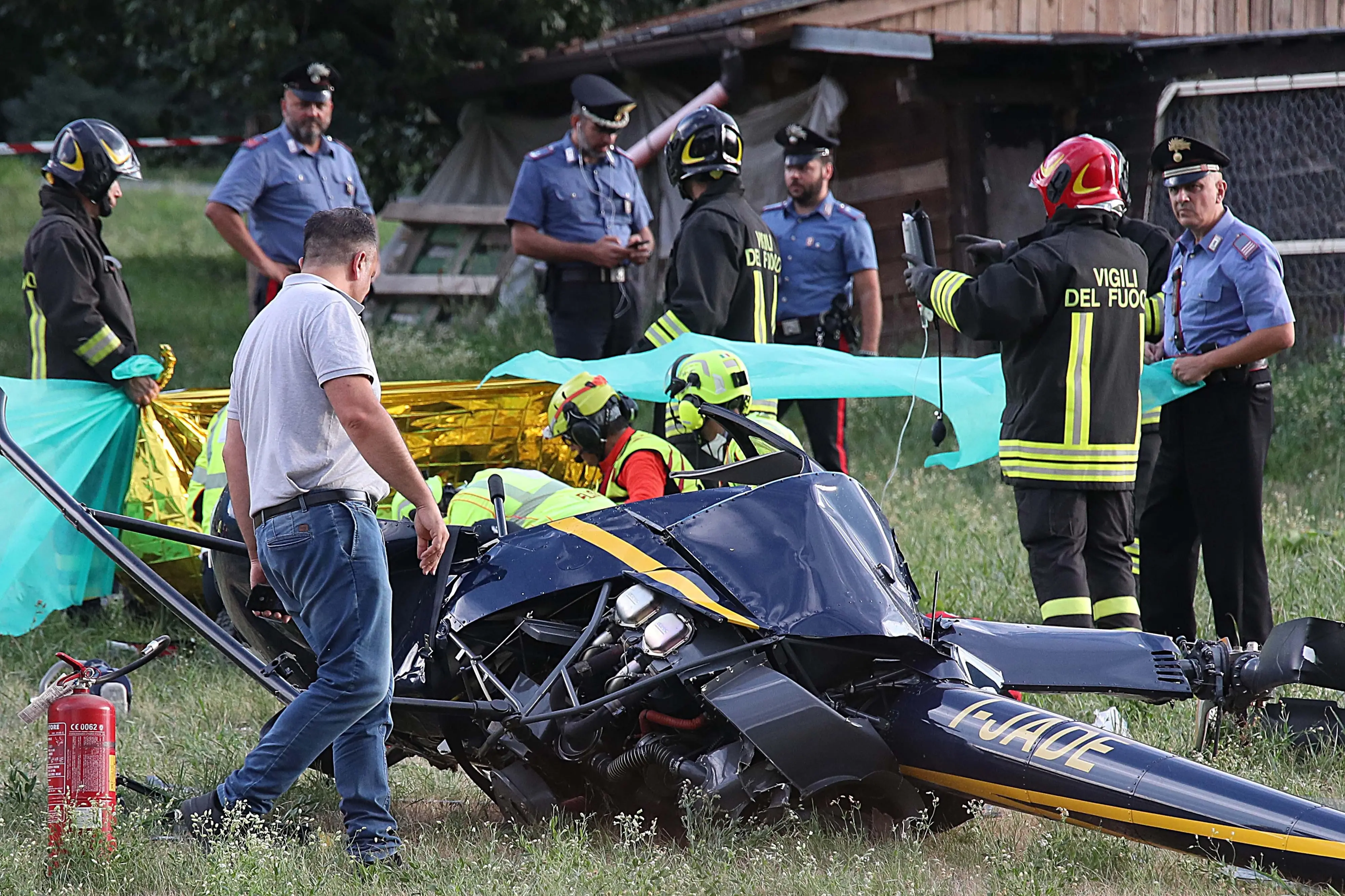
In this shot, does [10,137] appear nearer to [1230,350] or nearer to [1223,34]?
[1223,34]

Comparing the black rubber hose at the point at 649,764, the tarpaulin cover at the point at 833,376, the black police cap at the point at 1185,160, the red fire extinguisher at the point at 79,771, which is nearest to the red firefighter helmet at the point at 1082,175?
the black police cap at the point at 1185,160

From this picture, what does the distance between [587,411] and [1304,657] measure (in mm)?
2725

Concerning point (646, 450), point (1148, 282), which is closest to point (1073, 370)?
point (1148, 282)

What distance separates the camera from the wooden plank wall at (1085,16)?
1205 centimetres

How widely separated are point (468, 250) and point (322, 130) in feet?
20.0

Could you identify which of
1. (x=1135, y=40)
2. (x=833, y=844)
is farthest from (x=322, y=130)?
(x=1135, y=40)

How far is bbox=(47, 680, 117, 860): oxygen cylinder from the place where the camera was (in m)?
3.88

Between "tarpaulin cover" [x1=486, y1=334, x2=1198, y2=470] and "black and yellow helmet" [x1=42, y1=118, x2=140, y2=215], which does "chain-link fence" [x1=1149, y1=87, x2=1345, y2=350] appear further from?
"black and yellow helmet" [x1=42, y1=118, x2=140, y2=215]

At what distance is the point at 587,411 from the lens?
562cm

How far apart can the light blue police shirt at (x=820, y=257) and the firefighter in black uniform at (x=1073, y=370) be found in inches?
124

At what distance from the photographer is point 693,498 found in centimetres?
407

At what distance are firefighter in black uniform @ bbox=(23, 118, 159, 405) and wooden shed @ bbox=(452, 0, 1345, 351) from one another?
643cm

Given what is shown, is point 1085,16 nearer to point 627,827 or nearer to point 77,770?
point 627,827

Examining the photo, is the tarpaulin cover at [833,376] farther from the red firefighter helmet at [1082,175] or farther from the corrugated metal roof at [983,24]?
the corrugated metal roof at [983,24]
